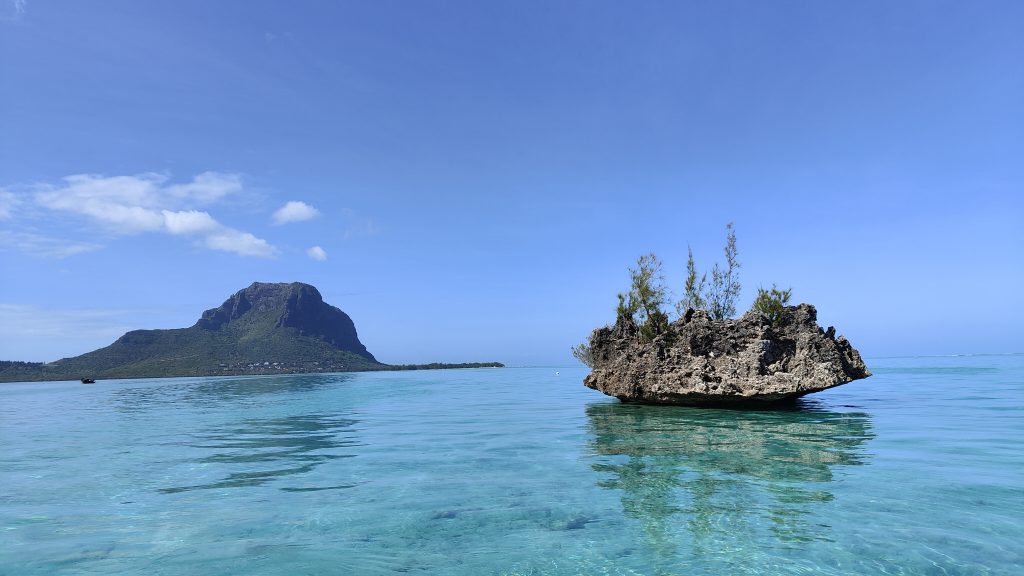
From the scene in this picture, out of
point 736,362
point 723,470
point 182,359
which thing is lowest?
point 723,470

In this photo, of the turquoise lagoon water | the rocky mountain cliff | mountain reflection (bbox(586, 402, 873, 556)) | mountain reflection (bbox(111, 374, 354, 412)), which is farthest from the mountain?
mountain reflection (bbox(586, 402, 873, 556))

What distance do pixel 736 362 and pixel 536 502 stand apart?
59.8ft

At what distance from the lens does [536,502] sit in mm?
8539

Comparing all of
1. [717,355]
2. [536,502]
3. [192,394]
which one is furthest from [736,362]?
[192,394]

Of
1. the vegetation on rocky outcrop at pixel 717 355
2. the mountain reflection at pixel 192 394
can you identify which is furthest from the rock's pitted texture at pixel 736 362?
the mountain reflection at pixel 192 394

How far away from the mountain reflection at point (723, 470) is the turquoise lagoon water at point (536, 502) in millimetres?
58

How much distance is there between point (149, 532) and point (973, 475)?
14347mm

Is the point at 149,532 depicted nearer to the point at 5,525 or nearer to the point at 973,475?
the point at 5,525

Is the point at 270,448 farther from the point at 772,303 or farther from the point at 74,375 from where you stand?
the point at 74,375

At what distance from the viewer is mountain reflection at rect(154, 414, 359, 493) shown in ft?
36.9

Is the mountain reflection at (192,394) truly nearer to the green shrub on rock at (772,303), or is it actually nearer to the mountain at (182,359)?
the green shrub on rock at (772,303)

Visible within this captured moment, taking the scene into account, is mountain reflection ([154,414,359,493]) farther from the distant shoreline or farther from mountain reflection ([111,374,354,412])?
the distant shoreline

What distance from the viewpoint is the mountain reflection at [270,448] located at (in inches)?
442

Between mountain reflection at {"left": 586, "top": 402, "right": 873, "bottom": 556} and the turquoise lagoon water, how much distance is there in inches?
2.3
